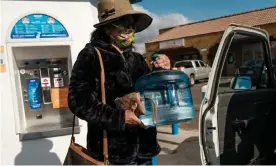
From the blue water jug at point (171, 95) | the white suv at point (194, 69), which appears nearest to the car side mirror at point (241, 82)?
the blue water jug at point (171, 95)

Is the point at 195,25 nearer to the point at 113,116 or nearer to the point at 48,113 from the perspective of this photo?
the point at 48,113

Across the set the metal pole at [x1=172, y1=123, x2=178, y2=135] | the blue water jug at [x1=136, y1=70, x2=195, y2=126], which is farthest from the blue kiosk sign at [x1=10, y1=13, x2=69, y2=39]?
the metal pole at [x1=172, y1=123, x2=178, y2=135]

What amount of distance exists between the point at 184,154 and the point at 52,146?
223 cm

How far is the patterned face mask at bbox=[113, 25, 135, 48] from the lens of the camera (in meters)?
1.78

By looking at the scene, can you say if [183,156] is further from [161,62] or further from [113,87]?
[113,87]

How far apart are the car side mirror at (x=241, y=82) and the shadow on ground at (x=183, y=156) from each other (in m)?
1.98

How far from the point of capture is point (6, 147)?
361 cm

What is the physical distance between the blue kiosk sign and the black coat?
2.00m

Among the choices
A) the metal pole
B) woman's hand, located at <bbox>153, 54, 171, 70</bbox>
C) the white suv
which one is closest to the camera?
woman's hand, located at <bbox>153, 54, 171, 70</bbox>

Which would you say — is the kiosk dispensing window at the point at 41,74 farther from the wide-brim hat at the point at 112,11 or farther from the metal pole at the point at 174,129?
the metal pole at the point at 174,129

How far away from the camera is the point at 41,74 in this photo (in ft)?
12.6

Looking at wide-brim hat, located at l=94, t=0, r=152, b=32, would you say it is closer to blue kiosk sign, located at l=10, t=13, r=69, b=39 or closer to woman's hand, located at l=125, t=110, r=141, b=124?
woman's hand, located at l=125, t=110, r=141, b=124

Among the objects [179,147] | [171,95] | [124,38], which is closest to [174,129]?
[179,147]

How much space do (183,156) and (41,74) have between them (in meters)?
2.58
